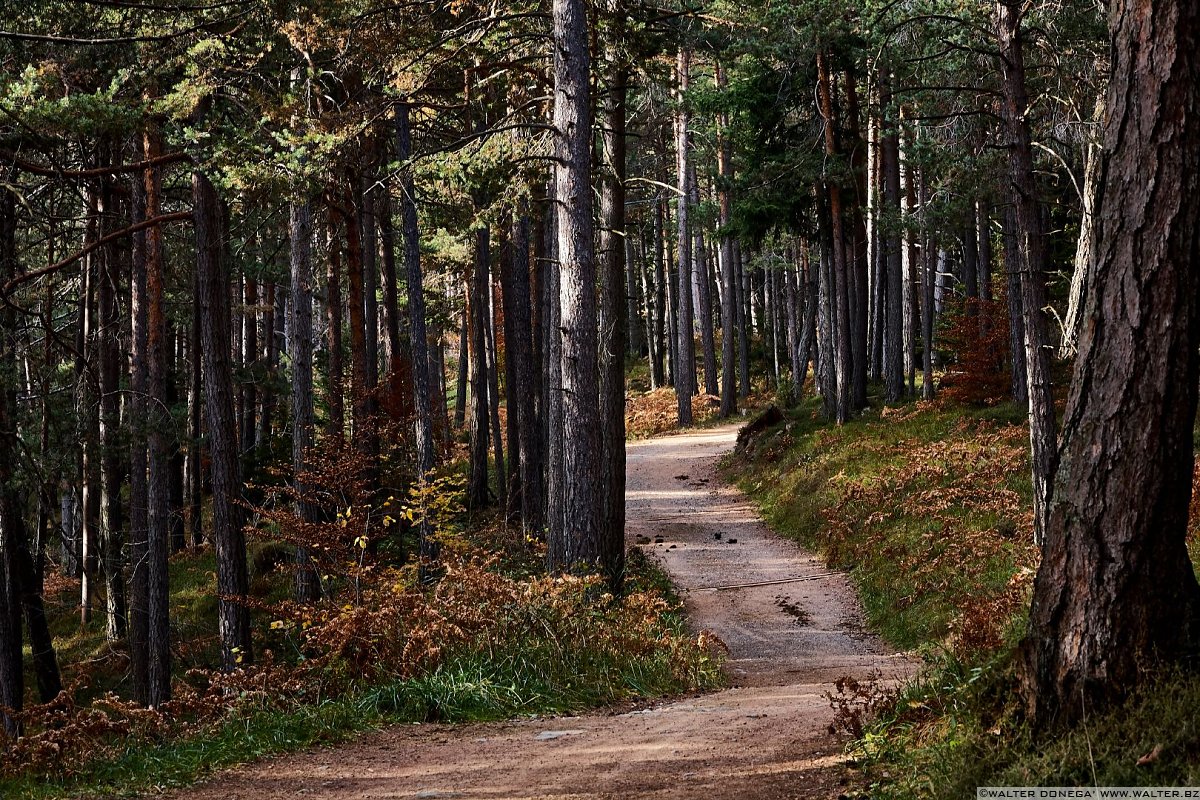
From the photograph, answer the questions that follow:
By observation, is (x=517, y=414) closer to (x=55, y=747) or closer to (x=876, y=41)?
(x=876, y=41)

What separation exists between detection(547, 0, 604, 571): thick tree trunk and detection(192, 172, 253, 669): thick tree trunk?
401 cm

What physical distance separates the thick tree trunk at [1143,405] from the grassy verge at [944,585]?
251 millimetres

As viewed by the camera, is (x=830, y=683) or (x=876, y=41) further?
(x=876, y=41)

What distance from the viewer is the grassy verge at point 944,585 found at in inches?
170

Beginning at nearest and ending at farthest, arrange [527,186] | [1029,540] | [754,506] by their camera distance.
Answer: [527,186] < [1029,540] < [754,506]

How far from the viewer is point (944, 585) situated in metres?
12.5

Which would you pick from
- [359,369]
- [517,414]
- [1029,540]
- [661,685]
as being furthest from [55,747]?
[517,414]

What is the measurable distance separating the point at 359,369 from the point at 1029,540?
1177 cm

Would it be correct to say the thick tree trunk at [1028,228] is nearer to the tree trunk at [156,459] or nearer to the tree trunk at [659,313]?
the tree trunk at [156,459]

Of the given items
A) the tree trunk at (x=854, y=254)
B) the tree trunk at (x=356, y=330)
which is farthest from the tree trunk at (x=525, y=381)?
the tree trunk at (x=854, y=254)

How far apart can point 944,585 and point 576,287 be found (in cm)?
593

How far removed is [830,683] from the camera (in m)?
9.48

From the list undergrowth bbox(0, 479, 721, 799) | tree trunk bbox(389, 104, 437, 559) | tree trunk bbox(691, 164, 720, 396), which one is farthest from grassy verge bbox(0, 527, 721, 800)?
tree trunk bbox(691, 164, 720, 396)

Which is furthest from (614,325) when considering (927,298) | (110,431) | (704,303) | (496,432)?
(704,303)
